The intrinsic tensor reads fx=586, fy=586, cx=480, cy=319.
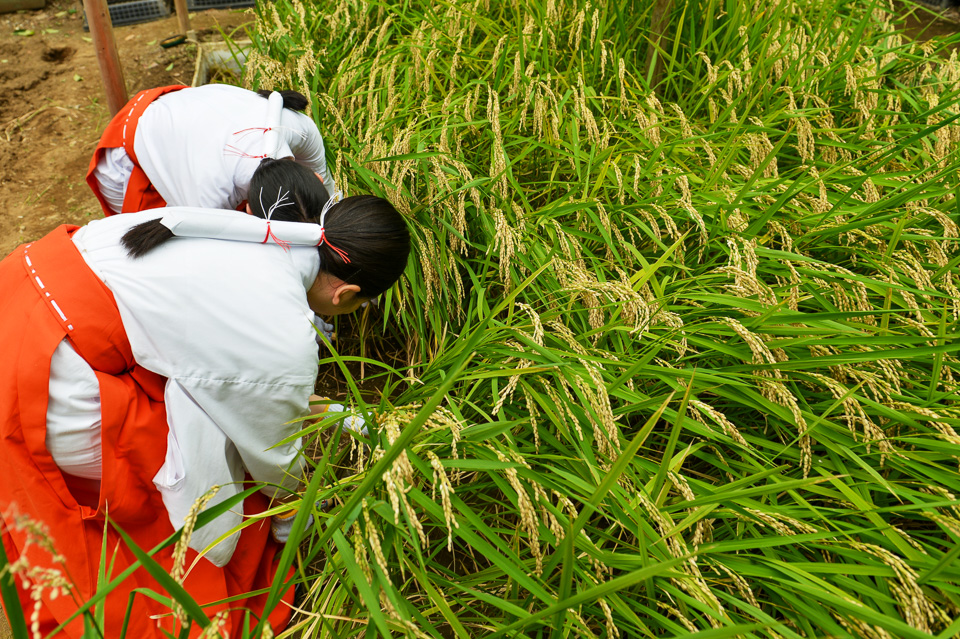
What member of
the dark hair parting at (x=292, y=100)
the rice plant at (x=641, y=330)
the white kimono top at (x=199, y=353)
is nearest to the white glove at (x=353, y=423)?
the rice plant at (x=641, y=330)

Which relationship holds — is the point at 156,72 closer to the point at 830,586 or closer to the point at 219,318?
the point at 219,318

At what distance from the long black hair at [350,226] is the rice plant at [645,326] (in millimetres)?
316

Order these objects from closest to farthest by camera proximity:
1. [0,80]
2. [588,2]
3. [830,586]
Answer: [830,586], [588,2], [0,80]

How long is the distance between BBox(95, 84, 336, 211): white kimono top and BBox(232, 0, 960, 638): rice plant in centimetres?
34

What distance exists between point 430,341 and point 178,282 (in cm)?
111

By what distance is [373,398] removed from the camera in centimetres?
244

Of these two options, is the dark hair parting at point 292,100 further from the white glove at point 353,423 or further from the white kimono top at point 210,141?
the white glove at point 353,423

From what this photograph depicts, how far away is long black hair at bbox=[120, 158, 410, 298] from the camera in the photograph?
5.48ft

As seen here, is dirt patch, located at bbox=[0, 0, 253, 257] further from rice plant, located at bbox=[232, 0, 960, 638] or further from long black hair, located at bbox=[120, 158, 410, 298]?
long black hair, located at bbox=[120, 158, 410, 298]

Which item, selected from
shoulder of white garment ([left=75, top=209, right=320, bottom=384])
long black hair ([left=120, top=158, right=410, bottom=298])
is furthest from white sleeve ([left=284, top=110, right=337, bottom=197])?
shoulder of white garment ([left=75, top=209, right=320, bottom=384])

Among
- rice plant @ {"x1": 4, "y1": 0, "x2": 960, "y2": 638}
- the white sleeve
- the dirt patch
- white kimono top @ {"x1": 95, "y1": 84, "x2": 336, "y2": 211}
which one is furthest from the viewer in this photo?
the dirt patch

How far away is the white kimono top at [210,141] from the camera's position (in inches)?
82.0

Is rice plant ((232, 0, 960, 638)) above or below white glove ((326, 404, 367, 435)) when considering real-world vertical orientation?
above

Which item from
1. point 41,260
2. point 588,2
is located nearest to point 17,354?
point 41,260
